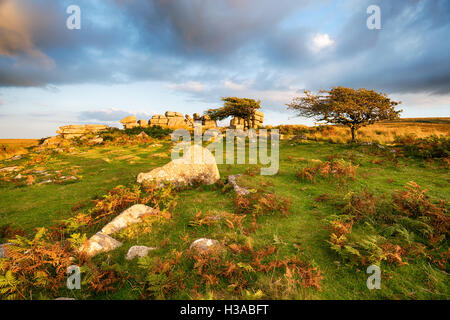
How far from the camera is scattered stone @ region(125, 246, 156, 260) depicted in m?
4.66

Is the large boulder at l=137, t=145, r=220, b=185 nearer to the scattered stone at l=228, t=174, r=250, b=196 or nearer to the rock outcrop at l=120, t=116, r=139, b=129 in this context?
the scattered stone at l=228, t=174, r=250, b=196

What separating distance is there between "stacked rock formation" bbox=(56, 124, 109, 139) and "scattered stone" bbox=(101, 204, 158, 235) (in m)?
33.5

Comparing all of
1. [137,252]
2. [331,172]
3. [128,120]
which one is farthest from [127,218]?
[128,120]

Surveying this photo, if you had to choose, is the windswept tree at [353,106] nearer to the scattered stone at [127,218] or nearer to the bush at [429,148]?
the bush at [429,148]

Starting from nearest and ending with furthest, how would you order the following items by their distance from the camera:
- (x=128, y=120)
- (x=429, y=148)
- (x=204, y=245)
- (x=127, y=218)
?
(x=204, y=245), (x=127, y=218), (x=429, y=148), (x=128, y=120)

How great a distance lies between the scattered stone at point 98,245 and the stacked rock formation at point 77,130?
114ft

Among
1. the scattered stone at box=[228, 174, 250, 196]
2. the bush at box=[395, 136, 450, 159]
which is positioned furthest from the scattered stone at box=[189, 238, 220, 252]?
the bush at box=[395, 136, 450, 159]

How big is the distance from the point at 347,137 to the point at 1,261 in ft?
91.3

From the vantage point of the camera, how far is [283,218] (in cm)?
646

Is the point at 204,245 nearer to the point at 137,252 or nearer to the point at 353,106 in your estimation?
the point at 137,252

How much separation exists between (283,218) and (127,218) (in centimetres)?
538

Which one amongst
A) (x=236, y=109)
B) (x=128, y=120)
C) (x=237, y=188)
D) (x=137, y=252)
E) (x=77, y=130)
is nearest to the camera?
(x=137, y=252)

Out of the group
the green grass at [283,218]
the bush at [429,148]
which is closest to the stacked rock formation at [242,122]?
the green grass at [283,218]

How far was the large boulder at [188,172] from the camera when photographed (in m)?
9.73
